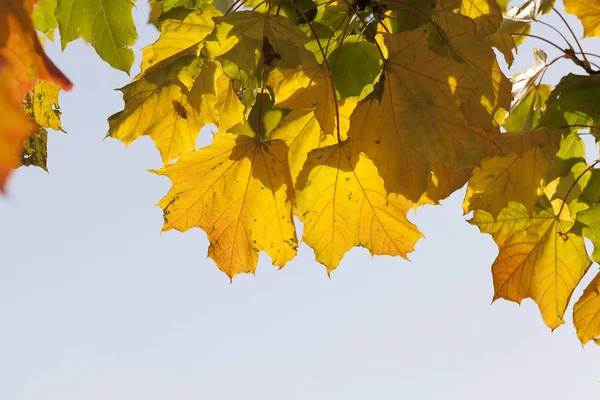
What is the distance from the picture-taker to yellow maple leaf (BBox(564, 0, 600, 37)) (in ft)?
5.74

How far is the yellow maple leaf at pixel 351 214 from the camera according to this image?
1330mm

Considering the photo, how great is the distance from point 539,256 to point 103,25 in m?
1.22

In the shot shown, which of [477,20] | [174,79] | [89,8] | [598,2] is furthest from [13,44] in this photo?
[598,2]

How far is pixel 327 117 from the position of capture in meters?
1.18

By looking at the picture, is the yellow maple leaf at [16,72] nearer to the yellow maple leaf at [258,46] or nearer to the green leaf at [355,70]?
the yellow maple leaf at [258,46]

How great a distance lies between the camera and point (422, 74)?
116cm

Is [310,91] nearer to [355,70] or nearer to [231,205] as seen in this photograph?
[355,70]

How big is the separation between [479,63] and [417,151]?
281 mm

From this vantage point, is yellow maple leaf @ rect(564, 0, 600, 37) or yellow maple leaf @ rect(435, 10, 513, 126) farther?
yellow maple leaf @ rect(564, 0, 600, 37)

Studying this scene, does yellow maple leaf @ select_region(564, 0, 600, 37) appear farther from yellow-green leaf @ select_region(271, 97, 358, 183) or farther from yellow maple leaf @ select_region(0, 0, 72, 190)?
yellow maple leaf @ select_region(0, 0, 72, 190)

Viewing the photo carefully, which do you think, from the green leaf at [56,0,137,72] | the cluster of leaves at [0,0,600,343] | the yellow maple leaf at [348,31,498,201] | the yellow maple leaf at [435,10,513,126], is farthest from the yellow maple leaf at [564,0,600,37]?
the green leaf at [56,0,137,72]

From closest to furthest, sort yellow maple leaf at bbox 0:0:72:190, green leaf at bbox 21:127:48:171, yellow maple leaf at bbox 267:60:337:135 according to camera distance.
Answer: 1. yellow maple leaf at bbox 0:0:72:190
2. yellow maple leaf at bbox 267:60:337:135
3. green leaf at bbox 21:127:48:171

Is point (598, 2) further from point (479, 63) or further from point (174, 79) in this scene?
point (174, 79)

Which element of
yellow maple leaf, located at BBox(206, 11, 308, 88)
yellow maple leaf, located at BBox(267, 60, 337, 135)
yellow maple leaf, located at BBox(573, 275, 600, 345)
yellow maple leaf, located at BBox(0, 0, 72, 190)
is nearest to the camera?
yellow maple leaf, located at BBox(0, 0, 72, 190)
